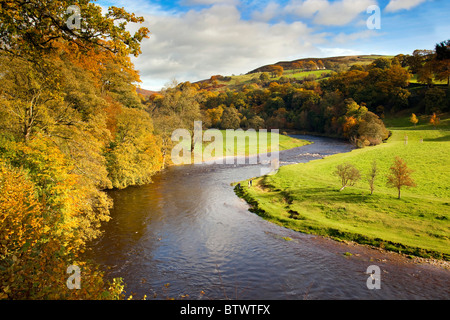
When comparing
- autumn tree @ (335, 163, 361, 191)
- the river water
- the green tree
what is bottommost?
the river water

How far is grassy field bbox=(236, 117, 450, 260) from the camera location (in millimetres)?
18375

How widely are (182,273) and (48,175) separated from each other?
9.61m

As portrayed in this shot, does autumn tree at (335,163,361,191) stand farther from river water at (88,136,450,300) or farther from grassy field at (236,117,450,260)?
river water at (88,136,450,300)

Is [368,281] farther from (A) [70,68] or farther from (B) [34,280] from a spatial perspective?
(A) [70,68]

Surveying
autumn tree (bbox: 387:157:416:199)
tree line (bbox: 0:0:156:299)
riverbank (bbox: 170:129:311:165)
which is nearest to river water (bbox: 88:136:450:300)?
tree line (bbox: 0:0:156:299)

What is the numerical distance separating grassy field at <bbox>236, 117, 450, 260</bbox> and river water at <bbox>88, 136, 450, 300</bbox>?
59.3 inches

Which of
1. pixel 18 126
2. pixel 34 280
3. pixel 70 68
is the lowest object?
pixel 34 280

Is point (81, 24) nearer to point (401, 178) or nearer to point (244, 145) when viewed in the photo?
point (401, 178)

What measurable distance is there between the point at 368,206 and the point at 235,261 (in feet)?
44.7

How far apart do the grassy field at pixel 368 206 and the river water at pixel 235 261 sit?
1.51 meters

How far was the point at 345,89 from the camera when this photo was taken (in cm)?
10956

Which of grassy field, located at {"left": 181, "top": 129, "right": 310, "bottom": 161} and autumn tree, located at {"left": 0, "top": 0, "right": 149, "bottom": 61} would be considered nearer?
autumn tree, located at {"left": 0, "top": 0, "right": 149, "bottom": 61}

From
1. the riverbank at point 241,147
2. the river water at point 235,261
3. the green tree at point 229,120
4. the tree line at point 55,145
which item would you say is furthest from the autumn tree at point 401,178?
the green tree at point 229,120
